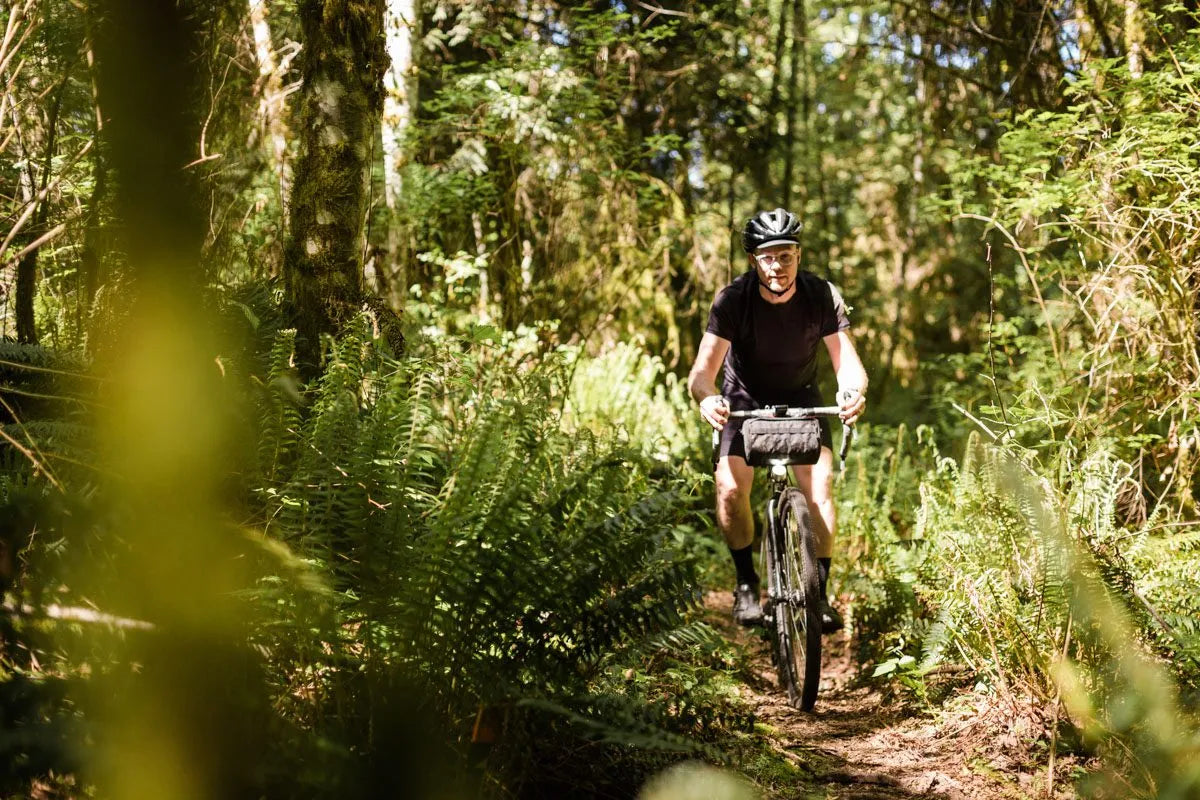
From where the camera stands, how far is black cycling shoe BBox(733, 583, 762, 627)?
4777mm

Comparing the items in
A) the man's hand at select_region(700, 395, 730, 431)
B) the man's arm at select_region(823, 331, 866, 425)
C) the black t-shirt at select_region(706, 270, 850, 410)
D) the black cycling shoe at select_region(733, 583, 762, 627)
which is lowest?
the black cycling shoe at select_region(733, 583, 762, 627)

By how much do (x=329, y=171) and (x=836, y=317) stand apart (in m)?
2.84

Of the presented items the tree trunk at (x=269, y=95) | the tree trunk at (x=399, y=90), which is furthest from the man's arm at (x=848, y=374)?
the tree trunk at (x=269, y=95)

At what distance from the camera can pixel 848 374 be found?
468 cm

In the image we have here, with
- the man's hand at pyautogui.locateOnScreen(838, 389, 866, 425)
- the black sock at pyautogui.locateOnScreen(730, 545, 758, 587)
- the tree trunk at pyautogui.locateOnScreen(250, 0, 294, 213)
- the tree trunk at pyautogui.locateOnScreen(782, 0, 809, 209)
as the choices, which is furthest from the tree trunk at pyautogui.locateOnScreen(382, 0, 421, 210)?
the tree trunk at pyautogui.locateOnScreen(782, 0, 809, 209)

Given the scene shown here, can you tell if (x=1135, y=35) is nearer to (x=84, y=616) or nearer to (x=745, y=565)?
(x=745, y=565)

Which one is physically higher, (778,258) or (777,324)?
(778,258)

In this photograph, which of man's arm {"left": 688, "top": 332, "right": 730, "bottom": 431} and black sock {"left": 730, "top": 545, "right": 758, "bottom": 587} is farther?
black sock {"left": 730, "top": 545, "right": 758, "bottom": 587}

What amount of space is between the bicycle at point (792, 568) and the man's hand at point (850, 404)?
5 centimetres

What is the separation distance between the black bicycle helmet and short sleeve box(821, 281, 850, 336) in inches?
14.7

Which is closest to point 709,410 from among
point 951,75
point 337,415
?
point 337,415

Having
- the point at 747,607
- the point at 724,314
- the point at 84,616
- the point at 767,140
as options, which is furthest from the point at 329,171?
the point at 767,140

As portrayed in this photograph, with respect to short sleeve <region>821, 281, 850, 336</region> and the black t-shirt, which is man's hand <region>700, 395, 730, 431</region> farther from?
short sleeve <region>821, 281, 850, 336</region>

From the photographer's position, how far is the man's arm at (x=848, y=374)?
14.3ft
